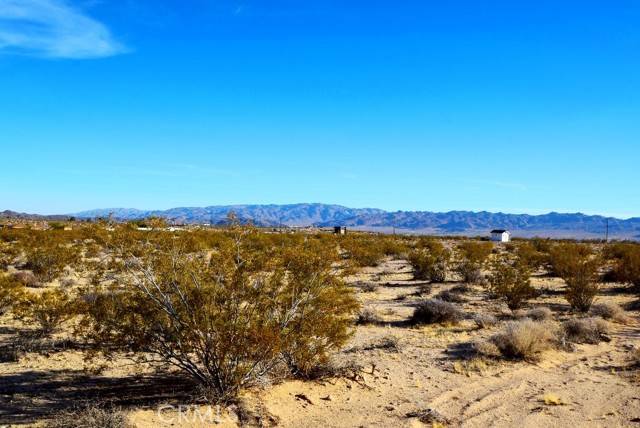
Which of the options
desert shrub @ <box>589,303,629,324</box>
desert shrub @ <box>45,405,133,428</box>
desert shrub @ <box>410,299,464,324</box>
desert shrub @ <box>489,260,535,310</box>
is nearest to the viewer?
desert shrub @ <box>45,405,133,428</box>

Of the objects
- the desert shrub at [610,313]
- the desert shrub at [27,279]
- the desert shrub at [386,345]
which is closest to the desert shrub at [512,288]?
the desert shrub at [610,313]

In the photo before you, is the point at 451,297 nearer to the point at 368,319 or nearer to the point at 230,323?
the point at 368,319

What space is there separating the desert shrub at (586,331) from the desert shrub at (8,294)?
45.2 ft

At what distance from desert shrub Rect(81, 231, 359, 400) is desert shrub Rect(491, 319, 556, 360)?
4.48 m

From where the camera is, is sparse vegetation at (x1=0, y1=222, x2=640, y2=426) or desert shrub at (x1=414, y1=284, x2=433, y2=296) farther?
desert shrub at (x1=414, y1=284, x2=433, y2=296)

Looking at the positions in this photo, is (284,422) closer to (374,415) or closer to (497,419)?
(374,415)

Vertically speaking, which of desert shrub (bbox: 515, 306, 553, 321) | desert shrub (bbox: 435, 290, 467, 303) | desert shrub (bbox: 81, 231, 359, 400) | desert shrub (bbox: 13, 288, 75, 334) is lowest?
desert shrub (bbox: 435, 290, 467, 303)

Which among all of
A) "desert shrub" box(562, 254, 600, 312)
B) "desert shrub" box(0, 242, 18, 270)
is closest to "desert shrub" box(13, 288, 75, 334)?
"desert shrub" box(0, 242, 18, 270)

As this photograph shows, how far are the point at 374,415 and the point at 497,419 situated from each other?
6.05 ft

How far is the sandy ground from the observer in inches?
298

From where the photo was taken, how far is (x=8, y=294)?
13.2 metres

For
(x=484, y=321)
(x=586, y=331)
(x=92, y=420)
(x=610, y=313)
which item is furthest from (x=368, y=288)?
(x=92, y=420)

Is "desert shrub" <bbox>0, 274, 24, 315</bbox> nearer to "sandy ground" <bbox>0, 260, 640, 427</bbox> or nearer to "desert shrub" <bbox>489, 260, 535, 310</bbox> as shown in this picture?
"sandy ground" <bbox>0, 260, 640, 427</bbox>

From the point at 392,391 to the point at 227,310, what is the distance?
3.35m
